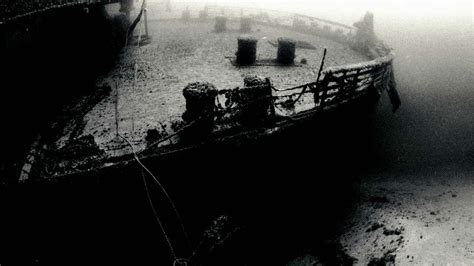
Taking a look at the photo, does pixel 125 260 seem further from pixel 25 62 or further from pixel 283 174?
pixel 25 62

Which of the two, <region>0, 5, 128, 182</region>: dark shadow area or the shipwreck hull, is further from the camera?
<region>0, 5, 128, 182</region>: dark shadow area

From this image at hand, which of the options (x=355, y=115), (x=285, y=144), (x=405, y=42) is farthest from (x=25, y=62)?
(x=405, y=42)

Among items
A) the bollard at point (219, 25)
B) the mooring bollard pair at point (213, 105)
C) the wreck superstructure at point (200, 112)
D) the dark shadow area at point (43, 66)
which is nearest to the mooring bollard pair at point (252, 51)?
the wreck superstructure at point (200, 112)

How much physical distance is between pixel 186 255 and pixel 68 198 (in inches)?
140

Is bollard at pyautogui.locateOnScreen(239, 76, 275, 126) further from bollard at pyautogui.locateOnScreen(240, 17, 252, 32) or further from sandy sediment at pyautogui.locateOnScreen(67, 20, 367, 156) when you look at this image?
bollard at pyautogui.locateOnScreen(240, 17, 252, 32)

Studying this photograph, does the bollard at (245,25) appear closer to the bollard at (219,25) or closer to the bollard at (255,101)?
the bollard at (219,25)

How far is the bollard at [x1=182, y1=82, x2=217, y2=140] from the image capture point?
773cm

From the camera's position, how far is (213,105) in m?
7.98

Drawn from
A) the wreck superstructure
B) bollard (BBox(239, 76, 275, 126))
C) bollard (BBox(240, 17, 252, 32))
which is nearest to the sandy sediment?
the wreck superstructure

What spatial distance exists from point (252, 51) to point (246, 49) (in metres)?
0.37

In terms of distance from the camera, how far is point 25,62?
11328 millimetres

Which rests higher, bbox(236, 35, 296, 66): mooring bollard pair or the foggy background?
bbox(236, 35, 296, 66): mooring bollard pair

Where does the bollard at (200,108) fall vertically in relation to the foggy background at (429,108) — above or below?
above

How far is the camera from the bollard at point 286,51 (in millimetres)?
15594
